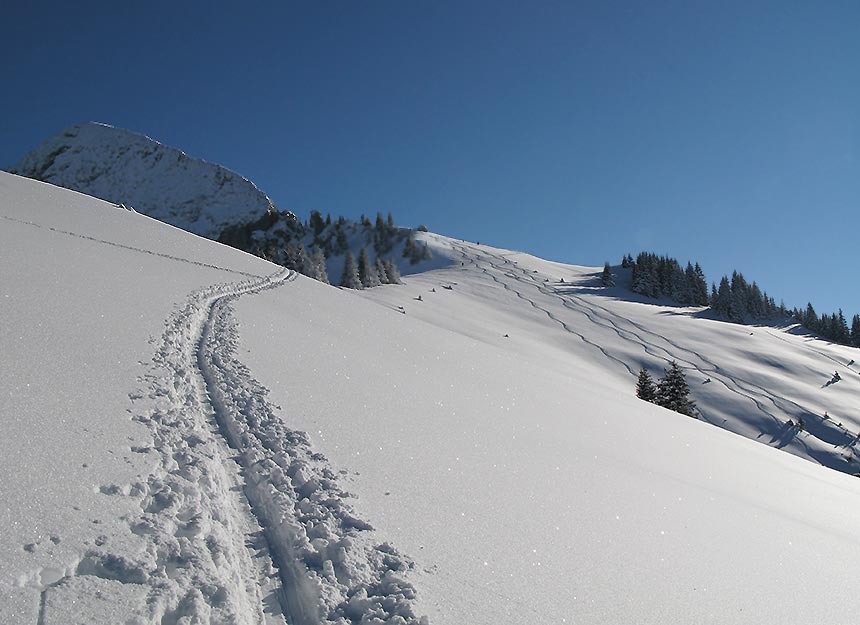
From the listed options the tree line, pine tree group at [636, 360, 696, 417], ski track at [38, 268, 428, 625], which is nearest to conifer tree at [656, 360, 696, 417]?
pine tree group at [636, 360, 696, 417]

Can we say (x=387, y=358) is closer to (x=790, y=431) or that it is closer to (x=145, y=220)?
(x=145, y=220)

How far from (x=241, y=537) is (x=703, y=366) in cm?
5184

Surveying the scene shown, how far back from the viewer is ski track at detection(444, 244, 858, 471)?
34.9m

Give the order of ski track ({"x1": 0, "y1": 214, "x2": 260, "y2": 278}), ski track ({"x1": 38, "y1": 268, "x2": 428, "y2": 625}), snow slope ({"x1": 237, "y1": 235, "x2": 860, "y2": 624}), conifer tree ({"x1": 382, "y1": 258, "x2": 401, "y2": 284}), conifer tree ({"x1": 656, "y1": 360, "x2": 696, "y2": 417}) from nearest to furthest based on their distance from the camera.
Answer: ski track ({"x1": 38, "y1": 268, "x2": 428, "y2": 625})
snow slope ({"x1": 237, "y1": 235, "x2": 860, "y2": 624})
ski track ({"x1": 0, "y1": 214, "x2": 260, "y2": 278})
conifer tree ({"x1": 656, "y1": 360, "x2": 696, "y2": 417})
conifer tree ({"x1": 382, "y1": 258, "x2": 401, "y2": 284})

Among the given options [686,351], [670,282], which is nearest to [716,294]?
[670,282]

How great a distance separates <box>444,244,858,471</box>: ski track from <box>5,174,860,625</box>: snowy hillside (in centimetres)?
2936

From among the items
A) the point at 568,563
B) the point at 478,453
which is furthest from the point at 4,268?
the point at 568,563

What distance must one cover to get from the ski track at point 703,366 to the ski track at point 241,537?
129 ft

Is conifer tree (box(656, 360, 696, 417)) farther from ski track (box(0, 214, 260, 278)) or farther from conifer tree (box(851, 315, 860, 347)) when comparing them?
conifer tree (box(851, 315, 860, 347))

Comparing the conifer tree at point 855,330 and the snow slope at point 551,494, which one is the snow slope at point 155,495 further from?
the conifer tree at point 855,330

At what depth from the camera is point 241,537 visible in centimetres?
420

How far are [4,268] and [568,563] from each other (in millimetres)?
12568

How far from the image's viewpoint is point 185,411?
655 centimetres

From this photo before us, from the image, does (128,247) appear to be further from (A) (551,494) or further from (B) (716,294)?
(B) (716,294)
